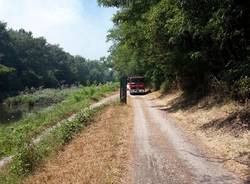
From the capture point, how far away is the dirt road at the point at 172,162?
36.6 feet

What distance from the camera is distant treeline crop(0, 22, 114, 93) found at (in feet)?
356

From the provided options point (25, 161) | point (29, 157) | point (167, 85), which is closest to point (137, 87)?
point (167, 85)

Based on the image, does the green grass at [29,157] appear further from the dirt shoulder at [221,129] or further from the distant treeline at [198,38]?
the distant treeline at [198,38]

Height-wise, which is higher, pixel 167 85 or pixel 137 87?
pixel 167 85

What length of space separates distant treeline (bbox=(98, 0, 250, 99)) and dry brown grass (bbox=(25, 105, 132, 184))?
514 cm

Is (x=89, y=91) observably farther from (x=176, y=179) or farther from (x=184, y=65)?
(x=176, y=179)

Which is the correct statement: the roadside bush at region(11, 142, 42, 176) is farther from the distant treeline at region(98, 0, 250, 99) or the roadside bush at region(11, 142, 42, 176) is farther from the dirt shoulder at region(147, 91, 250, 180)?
the distant treeline at region(98, 0, 250, 99)

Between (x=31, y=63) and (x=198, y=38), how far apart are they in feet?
348

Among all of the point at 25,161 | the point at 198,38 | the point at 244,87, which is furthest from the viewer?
the point at 198,38

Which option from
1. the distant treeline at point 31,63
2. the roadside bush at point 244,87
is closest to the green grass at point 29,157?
the roadside bush at point 244,87

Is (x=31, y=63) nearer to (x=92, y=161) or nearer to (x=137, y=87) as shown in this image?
(x=137, y=87)

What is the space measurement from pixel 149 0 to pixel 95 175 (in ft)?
66.0

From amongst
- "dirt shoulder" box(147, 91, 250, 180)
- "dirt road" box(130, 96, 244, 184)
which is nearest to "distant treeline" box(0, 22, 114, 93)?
"dirt shoulder" box(147, 91, 250, 180)

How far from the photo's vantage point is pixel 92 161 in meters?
13.2
